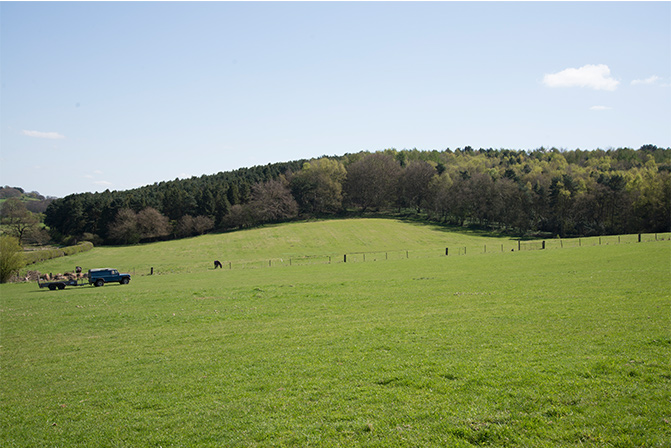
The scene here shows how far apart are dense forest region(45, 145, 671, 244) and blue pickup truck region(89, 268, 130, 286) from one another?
70.5 metres

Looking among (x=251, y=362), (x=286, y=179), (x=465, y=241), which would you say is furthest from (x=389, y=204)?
(x=251, y=362)

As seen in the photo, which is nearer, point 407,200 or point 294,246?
point 294,246

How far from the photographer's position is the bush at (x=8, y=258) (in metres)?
48.0

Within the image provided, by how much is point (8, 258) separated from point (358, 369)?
178ft

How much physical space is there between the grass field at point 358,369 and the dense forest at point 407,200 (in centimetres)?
7931

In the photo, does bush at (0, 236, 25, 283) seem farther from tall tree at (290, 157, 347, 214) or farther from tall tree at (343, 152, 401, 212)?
tall tree at (343, 152, 401, 212)

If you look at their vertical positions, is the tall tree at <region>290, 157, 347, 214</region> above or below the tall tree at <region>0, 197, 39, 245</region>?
above

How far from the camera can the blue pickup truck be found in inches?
1710

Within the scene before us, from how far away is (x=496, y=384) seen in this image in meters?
9.27

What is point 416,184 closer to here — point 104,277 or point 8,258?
point 104,277

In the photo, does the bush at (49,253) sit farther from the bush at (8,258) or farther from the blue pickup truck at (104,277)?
the blue pickup truck at (104,277)

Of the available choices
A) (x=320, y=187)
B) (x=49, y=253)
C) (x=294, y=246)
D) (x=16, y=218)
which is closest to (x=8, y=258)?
(x=49, y=253)

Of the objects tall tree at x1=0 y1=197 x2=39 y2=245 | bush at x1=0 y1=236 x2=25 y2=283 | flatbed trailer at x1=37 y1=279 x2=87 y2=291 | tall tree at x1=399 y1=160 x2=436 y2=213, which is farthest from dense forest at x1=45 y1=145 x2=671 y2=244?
flatbed trailer at x1=37 y1=279 x2=87 y2=291

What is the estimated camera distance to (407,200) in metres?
138
